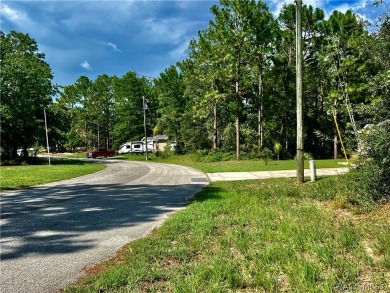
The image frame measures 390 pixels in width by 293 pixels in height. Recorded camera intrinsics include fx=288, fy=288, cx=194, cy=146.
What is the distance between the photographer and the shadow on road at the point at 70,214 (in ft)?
16.0

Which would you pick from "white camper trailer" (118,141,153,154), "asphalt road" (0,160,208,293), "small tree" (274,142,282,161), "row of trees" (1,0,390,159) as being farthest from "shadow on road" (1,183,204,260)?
"white camper trailer" (118,141,153,154)

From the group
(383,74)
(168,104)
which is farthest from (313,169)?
(168,104)

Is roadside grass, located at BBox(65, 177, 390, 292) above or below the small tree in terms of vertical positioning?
below

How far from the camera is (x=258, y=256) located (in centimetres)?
383

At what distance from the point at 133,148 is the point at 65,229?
51505 mm

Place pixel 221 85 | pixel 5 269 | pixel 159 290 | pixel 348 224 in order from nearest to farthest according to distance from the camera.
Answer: pixel 159 290
pixel 5 269
pixel 348 224
pixel 221 85

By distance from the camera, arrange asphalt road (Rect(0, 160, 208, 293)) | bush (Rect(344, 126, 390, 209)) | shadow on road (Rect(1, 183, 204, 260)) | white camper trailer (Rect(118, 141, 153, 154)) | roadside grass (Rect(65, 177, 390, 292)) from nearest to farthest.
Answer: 1. roadside grass (Rect(65, 177, 390, 292))
2. asphalt road (Rect(0, 160, 208, 293))
3. shadow on road (Rect(1, 183, 204, 260))
4. bush (Rect(344, 126, 390, 209))
5. white camper trailer (Rect(118, 141, 153, 154))

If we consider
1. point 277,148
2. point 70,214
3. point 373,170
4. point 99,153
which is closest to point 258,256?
point 373,170

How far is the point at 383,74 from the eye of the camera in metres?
6.02

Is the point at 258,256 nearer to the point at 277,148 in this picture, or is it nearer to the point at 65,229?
the point at 65,229

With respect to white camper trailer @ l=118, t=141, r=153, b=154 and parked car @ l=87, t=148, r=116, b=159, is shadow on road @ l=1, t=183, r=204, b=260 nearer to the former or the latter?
parked car @ l=87, t=148, r=116, b=159

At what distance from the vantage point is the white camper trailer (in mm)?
55578

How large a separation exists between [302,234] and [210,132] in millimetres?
34204

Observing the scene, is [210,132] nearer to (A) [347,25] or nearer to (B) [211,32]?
(B) [211,32]
